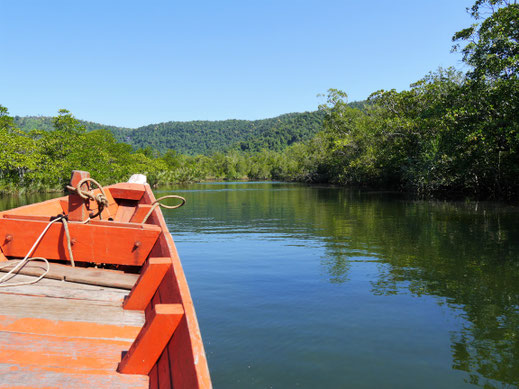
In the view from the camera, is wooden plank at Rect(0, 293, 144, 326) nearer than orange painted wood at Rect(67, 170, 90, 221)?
Yes

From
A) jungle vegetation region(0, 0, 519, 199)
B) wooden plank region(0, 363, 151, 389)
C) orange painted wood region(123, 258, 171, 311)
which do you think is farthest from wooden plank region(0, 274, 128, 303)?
jungle vegetation region(0, 0, 519, 199)

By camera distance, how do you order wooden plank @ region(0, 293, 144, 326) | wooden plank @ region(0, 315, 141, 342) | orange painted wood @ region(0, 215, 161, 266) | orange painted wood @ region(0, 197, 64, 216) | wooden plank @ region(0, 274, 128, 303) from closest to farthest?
1. wooden plank @ region(0, 315, 141, 342)
2. wooden plank @ region(0, 293, 144, 326)
3. wooden plank @ region(0, 274, 128, 303)
4. orange painted wood @ region(0, 215, 161, 266)
5. orange painted wood @ region(0, 197, 64, 216)

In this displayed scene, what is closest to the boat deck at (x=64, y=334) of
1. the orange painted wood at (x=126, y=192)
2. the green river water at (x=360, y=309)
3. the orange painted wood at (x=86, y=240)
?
the orange painted wood at (x=86, y=240)

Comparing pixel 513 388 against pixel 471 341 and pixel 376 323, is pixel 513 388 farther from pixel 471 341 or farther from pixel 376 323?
pixel 376 323

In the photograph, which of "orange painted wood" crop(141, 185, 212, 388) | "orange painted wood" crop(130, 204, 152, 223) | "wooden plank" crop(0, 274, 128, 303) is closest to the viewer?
"orange painted wood" crop(141, 185, 212, 388)

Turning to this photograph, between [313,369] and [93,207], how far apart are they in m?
3.37

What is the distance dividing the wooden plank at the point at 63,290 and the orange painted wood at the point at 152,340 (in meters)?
1.04

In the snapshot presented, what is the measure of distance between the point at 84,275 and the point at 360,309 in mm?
4504

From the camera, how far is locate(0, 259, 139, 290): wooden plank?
3.21 m

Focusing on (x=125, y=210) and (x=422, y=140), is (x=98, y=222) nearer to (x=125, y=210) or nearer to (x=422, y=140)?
(x=125, y=210)

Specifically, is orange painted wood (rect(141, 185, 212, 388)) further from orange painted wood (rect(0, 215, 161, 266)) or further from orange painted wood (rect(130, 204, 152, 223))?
orange painted wood (rect(130, 204, 152, 223))

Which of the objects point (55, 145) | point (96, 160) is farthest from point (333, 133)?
point (55, 145)

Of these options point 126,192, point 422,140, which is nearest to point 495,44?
point 422,140

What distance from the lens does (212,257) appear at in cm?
1048
